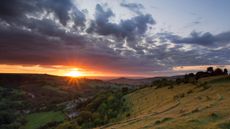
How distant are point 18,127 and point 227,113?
166 metres

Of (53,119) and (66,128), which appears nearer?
(66,128)

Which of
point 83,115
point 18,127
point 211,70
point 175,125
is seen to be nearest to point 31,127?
point 18,127

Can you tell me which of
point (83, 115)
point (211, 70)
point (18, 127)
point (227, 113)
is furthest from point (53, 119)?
point (227, 113)

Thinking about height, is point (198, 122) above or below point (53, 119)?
above

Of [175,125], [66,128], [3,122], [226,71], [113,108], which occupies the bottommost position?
[3,122]

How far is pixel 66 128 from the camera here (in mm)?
104500

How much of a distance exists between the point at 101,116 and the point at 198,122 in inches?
3364

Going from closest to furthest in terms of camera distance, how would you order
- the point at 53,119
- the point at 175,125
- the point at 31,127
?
the point at 175,125 → the point at 31,127 → the point at 53,119

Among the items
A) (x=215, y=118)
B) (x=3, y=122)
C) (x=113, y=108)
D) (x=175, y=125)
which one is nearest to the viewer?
(x=175, y=125)

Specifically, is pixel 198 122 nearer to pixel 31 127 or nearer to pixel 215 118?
pixel 215 118

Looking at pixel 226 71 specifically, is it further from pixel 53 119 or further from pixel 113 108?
pixel 53 119

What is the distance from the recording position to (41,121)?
179125 millimetres

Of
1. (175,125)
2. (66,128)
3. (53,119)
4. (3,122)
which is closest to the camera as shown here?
(175,125)

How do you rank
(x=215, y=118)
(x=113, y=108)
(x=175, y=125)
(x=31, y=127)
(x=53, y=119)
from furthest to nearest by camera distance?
(x=53, y=119) < (x=31, y=127) < (x=113, y=108) < (x=215, y=118) < (x=175, y=125)
